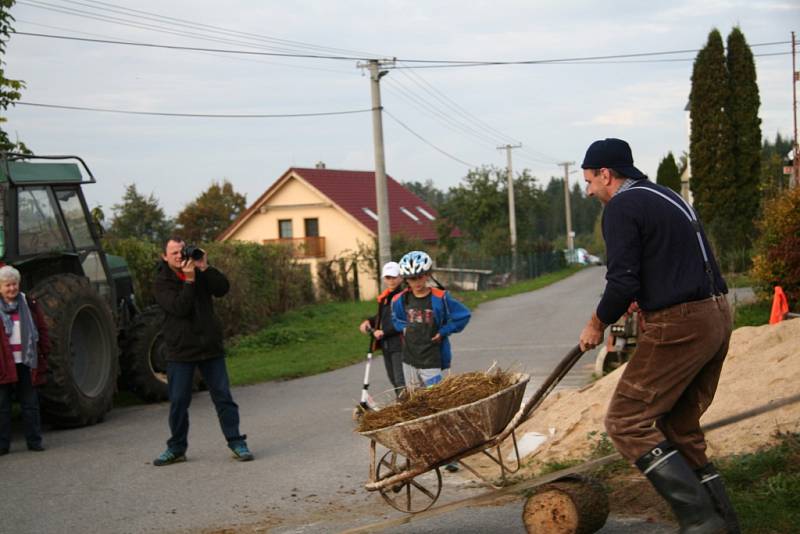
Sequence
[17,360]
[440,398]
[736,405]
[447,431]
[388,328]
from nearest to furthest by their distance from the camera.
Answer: [447,431], [440,398], [736,405], [388,328], [17,360]

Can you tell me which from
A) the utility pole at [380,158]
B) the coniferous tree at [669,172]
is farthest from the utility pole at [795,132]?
the coniferous tree at [669,172]

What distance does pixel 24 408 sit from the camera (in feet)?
33.1

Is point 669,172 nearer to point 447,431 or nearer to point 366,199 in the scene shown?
point 366,199

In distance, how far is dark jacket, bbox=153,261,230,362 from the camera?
29.9 ft

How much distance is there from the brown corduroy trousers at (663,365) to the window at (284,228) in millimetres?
49595

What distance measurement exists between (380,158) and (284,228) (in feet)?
85.3

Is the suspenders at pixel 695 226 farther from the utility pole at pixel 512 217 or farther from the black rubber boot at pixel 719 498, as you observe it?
the utility pole at pixel 512 217

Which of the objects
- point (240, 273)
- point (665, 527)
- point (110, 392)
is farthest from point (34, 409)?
point (240, 273)

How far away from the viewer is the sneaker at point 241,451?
9.31m

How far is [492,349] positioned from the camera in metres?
18.9

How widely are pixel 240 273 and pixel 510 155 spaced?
38.3 m

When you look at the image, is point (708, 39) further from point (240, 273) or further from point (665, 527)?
point (665, 527)

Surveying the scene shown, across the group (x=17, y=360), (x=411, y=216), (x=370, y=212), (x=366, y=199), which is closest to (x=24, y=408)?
(x=17, y=360)

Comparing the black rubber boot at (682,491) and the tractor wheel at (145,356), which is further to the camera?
the tractor wheel at (145,356)
